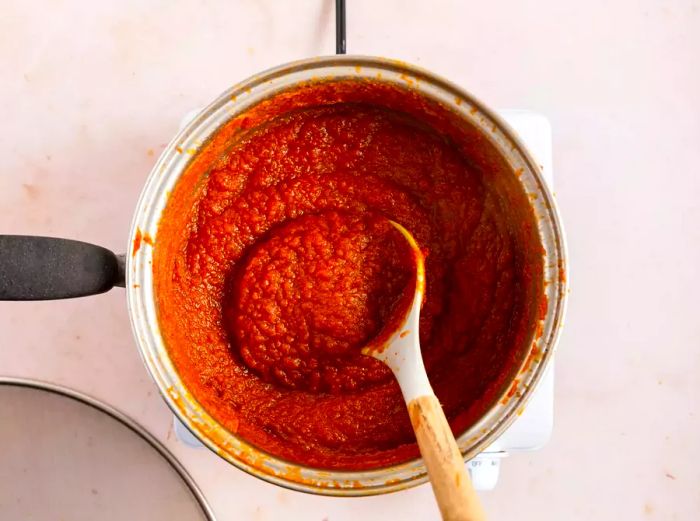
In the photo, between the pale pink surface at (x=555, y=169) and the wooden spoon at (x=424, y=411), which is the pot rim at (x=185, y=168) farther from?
the pale pink surface at (x=555, y=169)

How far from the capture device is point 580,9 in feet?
3.28

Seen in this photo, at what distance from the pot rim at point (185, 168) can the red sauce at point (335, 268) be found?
5cm

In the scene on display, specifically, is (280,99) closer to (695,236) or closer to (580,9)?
(580,9)

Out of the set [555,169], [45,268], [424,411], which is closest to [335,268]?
[424,411]

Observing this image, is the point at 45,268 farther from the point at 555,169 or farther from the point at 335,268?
the point at 555,169

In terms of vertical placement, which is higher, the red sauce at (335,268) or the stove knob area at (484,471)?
the red sauce at (335,268)

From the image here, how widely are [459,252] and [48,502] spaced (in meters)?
0.58

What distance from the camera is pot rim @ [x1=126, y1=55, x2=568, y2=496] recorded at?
2.22 ft

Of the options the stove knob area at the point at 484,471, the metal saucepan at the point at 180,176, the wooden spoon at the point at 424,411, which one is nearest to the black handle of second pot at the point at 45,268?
the metal saucepan at the point at 180,176

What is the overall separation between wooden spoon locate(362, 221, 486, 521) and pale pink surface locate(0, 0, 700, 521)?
0.35 m

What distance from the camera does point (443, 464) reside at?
613 millimetres

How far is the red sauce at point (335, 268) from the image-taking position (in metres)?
0.76

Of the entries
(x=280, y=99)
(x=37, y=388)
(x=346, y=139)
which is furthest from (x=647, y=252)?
(x=37, y=388)

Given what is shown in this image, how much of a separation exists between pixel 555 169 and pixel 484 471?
44 centimetres
